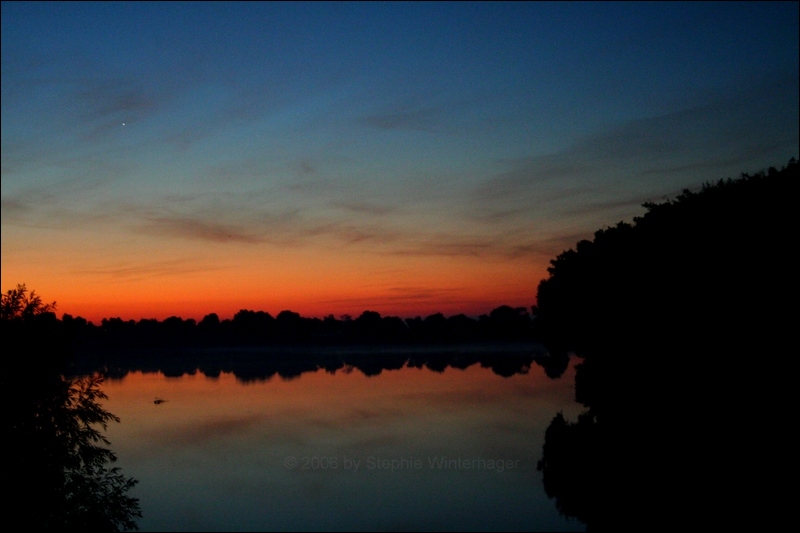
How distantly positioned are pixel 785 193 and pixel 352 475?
33.3 metres

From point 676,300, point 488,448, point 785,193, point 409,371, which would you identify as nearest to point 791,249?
point 785,193

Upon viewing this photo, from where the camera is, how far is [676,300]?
40469 millimetres

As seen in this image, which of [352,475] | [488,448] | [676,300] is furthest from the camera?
[488,448]

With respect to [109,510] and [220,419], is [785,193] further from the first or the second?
[220,419]

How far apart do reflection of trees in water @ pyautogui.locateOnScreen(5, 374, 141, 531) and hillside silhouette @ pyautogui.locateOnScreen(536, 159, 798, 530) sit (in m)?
22.9

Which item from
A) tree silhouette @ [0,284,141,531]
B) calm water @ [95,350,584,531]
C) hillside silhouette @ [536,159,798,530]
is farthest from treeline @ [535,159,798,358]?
tree silhouette @ [0,284,141,531]

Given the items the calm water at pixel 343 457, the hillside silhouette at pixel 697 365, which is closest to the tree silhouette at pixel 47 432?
the calm water at pixel 343 457

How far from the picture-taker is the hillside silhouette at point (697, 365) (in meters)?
33.6

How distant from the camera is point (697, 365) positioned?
40.2m

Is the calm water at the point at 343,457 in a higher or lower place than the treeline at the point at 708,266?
lower

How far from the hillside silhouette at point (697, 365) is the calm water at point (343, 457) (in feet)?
13.5

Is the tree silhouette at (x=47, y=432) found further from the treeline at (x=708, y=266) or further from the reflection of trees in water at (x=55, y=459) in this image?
the treeline at (x=708, y=266)

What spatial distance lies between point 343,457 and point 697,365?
29.0 meters

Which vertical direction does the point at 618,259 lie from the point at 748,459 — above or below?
above
